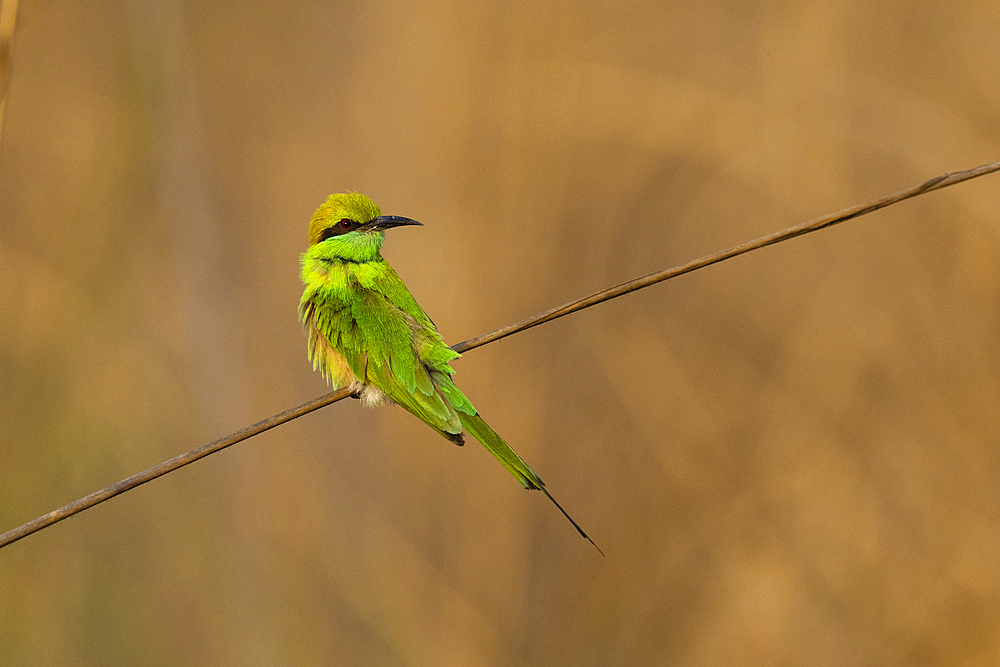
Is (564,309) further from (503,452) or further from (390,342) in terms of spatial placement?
(390,342)

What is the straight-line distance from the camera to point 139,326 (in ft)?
11.6

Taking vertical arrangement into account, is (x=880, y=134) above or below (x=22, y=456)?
above

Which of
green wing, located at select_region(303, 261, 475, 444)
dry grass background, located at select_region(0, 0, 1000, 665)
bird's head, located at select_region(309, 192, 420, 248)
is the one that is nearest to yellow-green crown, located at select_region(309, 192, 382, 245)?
bird's head, located at select_region(309, 192, 420, 248)

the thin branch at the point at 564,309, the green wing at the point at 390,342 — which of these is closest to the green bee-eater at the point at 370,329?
the green wing at the point at 390,342

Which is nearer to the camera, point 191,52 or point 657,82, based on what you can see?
point 657,82

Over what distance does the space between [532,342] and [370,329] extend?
1362mm

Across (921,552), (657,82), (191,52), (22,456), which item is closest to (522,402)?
(657,82)

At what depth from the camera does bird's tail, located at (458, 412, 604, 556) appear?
1901 millimetres

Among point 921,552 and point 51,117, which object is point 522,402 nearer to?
point 921,552

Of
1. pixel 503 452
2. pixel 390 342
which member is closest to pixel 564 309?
pixel 503 452

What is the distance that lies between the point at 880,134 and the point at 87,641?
343 centimetres

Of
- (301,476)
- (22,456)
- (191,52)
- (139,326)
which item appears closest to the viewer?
(22,456)

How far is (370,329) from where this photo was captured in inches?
93.5

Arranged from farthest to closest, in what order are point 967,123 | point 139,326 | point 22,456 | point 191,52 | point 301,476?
point 191,52, point 139,326, point 301,476, point 967,123, point 22,456
